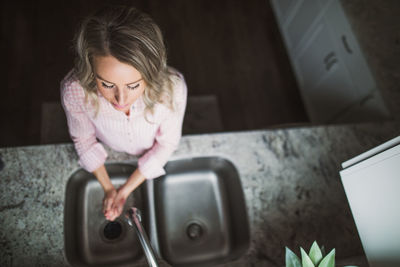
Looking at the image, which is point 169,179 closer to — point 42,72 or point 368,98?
point 368,98

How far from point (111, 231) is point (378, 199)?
0.97 metres

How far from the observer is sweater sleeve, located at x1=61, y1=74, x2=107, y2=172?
35.2 inches

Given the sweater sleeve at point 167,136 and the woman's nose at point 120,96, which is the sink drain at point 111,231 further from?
the woman's nose at point 120,96

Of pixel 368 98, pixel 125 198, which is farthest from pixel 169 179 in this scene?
pixel 368 98

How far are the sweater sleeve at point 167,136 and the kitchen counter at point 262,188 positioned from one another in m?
0.10

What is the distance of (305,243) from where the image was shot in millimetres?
1037

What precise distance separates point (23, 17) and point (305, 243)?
8.43 feet

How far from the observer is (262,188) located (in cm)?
111

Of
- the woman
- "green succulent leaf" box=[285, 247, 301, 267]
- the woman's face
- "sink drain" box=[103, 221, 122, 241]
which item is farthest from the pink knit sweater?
"green succulent leaf" box=[285, 247, 301, 267]

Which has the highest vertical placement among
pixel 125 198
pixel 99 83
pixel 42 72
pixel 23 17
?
pixel 23 17

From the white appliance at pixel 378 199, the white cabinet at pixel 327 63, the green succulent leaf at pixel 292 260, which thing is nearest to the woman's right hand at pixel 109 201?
the green succulent leaf at pixel 292 260

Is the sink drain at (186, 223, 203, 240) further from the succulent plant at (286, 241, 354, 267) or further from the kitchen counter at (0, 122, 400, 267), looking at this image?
the succulent plant at (286, 241, 354, 267)

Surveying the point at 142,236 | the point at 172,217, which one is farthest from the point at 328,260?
the point at 172,217

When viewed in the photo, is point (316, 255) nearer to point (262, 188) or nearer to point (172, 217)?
point (262, 188)
